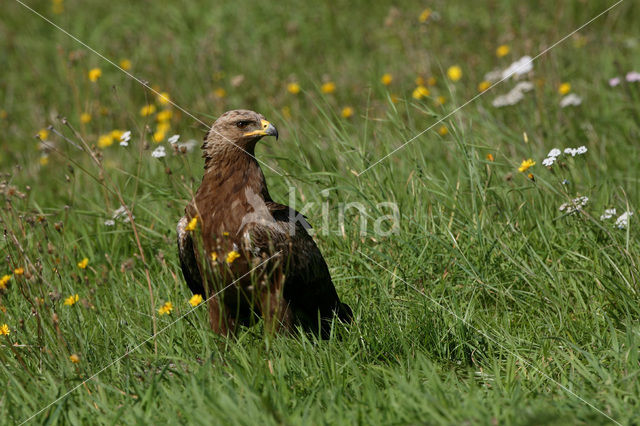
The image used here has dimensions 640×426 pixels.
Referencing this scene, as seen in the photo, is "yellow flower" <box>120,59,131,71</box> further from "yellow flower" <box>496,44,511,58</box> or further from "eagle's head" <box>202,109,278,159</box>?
"eagle's head" <box>202,109,278,159</box>

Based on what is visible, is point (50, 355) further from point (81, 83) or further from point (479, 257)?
point (81, 83)

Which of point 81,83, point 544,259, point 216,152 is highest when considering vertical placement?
point 81,83

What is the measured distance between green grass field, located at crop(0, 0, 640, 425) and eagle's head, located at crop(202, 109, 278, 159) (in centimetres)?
24

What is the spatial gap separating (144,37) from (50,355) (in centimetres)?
543

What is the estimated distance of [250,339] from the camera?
3473 mm

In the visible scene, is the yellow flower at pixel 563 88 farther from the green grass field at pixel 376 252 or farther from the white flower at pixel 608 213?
the white flower at pixel 608 213

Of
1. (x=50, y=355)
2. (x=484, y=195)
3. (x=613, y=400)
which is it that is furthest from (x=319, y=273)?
(x=613, y=400)

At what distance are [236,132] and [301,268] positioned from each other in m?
0.76

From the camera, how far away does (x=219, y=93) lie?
682cm

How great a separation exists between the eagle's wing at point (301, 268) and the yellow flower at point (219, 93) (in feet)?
10.4

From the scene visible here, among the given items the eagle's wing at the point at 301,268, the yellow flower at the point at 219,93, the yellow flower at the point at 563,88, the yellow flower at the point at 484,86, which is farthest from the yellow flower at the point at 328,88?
the eagle's wing at the point at 301,268

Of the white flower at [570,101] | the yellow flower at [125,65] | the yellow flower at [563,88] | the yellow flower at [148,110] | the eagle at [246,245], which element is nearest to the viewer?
the eagle at [246,245]

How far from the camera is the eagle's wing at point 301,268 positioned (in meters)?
3.47

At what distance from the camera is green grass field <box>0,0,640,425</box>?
109 inches
